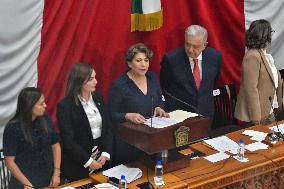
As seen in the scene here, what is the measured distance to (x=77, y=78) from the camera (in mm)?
4605

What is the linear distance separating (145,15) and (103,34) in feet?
1.46

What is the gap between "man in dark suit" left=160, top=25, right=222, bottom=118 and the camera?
18.0ft

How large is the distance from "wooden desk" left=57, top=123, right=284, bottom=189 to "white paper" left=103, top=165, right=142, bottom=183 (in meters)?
0.04

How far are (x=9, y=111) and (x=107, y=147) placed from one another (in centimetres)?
93

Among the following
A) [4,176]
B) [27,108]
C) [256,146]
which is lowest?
[4,176]

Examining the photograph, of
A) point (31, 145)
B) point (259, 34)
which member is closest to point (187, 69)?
point (259, 34)

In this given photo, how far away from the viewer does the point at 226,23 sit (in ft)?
21.2

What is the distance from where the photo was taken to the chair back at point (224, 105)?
6.54 metres

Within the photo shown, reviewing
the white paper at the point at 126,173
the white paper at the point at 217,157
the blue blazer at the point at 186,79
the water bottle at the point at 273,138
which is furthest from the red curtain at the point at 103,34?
the water bottle at the point at 273,138

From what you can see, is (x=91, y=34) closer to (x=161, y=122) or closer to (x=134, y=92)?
(x=134, y=92)

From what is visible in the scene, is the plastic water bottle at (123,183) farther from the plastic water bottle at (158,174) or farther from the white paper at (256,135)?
the white paper at (256,135)

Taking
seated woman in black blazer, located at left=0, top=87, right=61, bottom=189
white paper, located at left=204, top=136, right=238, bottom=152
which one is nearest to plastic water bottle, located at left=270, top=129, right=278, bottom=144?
white paper, located at left=204, top=136, right=238, bottom=152

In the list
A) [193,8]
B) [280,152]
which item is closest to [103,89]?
[193,8]

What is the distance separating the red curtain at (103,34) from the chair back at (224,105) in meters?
0.53
